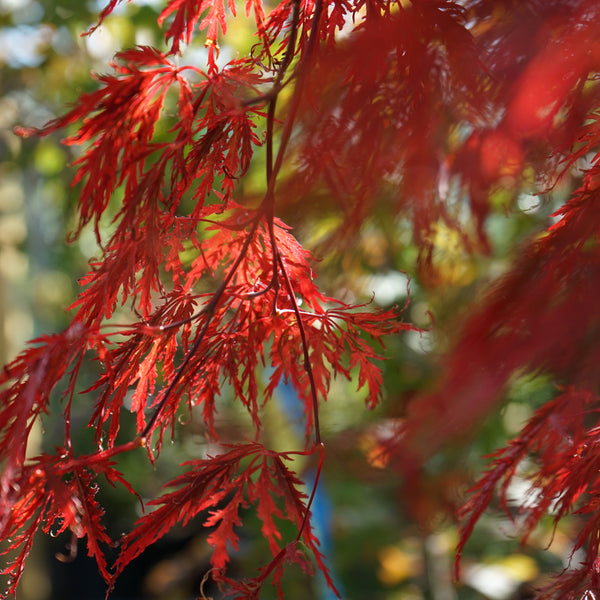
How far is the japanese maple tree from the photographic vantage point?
0.52 metres

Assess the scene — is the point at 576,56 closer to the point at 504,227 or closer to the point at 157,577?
the point at 504,227

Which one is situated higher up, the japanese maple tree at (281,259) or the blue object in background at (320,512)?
the japanese maple tree at (281,259)

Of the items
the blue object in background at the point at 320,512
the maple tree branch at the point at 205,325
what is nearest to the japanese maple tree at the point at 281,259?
the maple tree branch at the point at 205,325

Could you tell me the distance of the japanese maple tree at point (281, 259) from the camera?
518 millimetres

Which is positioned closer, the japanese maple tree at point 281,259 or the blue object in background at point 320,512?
the japanese maple tree at point 281,259

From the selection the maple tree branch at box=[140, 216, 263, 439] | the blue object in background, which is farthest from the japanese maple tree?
the blue object in background

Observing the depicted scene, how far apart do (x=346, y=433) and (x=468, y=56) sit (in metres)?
1.56

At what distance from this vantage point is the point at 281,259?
0.60 meters

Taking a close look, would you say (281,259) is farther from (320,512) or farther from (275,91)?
(320,512)

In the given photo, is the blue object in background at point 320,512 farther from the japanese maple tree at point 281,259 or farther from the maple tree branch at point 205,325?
the maple tree branch at point 205,325

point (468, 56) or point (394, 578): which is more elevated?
point (468, 56)

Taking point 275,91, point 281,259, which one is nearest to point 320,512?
point 281,259

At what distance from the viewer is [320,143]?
722 millimetres

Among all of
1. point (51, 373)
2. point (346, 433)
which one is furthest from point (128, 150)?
point (346, 433)
